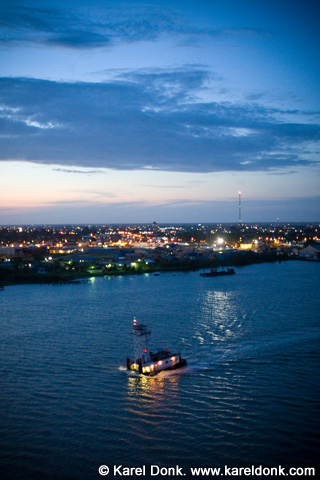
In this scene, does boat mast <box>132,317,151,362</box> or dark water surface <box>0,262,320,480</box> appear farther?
boat mast <box>132,317,151,362</box>

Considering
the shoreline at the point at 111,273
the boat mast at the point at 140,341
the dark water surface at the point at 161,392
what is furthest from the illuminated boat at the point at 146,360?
the shoreline at the point at 111,273

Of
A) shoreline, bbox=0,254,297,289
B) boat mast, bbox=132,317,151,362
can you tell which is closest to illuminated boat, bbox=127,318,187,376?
boat mast, bbox=132,317,151,362

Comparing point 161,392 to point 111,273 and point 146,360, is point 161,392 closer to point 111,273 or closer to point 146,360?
point 146,360

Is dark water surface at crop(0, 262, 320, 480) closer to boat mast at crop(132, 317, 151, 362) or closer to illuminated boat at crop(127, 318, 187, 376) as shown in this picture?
illuminated boat at crop(127, 318, 187, 376)

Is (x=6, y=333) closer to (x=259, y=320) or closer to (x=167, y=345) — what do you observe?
(x=167, y=345)

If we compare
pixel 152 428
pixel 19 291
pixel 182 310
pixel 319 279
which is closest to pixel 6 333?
pixel 182 310

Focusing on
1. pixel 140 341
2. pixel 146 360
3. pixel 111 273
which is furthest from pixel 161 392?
pixel 111 273
